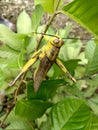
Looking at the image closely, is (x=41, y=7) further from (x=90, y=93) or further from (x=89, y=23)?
(x=90, y=93)

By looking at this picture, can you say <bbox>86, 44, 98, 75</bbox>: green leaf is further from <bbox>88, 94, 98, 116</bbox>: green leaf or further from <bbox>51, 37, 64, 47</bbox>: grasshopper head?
<bbox>51, 37, 64, 47</bbox>: grasshopper head

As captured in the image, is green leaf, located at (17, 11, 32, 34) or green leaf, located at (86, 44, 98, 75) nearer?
green leaf, located at (86, 44, 98, 75)

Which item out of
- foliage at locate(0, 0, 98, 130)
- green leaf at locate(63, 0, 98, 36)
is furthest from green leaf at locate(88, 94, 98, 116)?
green leaf at locate(63, 0, 98, 36)

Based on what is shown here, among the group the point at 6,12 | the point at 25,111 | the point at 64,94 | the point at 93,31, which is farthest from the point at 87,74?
the point at 6,12

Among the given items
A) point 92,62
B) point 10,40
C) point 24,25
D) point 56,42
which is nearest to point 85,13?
point 56,42

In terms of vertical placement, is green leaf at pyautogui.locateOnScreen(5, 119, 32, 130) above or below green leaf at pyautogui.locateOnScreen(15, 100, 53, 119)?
below

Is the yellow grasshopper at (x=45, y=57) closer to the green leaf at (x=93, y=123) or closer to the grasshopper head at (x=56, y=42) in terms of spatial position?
the grasshopper head at (x=56, y=42)
